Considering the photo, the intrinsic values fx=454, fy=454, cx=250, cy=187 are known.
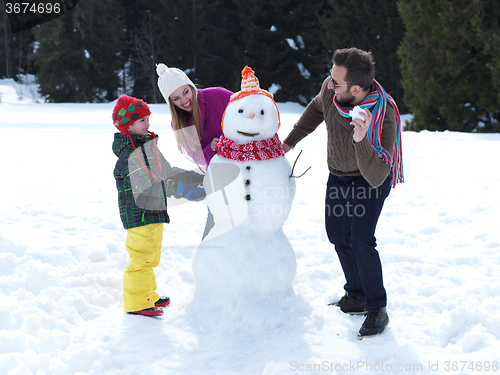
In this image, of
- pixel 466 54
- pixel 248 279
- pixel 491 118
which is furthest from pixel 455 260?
pixel 491 118

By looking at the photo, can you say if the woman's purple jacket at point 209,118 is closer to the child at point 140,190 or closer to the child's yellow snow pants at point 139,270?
the child at point 140,190

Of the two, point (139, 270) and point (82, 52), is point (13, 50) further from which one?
point (139, 270)

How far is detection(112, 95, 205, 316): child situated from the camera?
275 centimetres

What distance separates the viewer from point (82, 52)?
1822 centimetres

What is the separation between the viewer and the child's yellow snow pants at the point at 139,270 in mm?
2842

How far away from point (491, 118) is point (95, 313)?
37.8ft

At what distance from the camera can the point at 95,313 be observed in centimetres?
290

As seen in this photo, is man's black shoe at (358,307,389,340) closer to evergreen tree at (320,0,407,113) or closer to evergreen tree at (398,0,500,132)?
evergreen tree at (398,0,500,132)

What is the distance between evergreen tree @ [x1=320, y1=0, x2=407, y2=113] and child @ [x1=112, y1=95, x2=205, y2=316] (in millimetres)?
13367

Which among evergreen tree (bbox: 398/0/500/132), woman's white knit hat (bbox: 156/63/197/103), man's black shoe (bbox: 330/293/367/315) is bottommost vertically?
man's black shoe (bbox: 330/293/367/315)

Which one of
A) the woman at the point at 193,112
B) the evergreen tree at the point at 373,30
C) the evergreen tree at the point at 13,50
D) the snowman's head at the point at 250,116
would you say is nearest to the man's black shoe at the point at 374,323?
the snowman's head at the point at 250,116

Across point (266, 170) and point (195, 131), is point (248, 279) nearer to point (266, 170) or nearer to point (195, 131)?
point (266, 170)

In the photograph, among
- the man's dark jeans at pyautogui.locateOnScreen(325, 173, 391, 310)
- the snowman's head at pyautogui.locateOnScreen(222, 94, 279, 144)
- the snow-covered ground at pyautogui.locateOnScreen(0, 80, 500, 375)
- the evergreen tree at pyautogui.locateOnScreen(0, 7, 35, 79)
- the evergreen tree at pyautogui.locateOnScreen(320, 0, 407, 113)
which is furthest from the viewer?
the evergreen tree at pyautogui.locateOnScreen(0, 7, 35, 79)

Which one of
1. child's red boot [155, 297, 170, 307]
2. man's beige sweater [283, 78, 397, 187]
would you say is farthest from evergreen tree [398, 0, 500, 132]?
child's red boot [155, 297, 170, 307]
